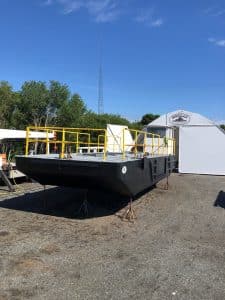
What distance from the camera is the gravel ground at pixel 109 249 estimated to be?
14.8 ft

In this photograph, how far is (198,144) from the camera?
1894 centimetres

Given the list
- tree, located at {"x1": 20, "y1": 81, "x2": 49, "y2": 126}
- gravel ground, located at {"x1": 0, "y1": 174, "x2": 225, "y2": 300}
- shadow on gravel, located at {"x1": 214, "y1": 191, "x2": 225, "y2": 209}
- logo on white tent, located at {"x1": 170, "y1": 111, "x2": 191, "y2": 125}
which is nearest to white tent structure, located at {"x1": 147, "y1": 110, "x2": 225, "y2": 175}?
logo on white tent, located at {"x1": 170, "y1": 111, "x2": 191, "y2": 125}

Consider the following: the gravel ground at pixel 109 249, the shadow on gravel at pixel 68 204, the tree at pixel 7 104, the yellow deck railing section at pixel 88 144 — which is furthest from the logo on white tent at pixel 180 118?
the tree at pixel 7 104

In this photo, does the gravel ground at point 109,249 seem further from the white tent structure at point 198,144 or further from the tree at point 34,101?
the tree at point 34,101

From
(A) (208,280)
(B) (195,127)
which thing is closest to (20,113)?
(B) (195,127)

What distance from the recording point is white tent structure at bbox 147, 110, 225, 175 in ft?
60.7

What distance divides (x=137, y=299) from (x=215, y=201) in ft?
22.8

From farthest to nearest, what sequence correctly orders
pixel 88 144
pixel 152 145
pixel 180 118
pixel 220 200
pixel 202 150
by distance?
pixel 180 118, pixel 202 150, pixel 220 200, pixel 88 144, pixel 152 145

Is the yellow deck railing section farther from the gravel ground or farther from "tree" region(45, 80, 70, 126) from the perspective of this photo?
"tree" region(45, 80, 70, 126)

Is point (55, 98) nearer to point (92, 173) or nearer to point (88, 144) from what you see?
point (88, 144)

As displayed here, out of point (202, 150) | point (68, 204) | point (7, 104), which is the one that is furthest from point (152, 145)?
point (7, 104)

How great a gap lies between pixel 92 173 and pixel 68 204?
92.4 inches

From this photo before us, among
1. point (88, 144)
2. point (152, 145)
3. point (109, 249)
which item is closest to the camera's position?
point (109, 249)

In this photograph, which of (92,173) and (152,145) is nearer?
(92,173)
